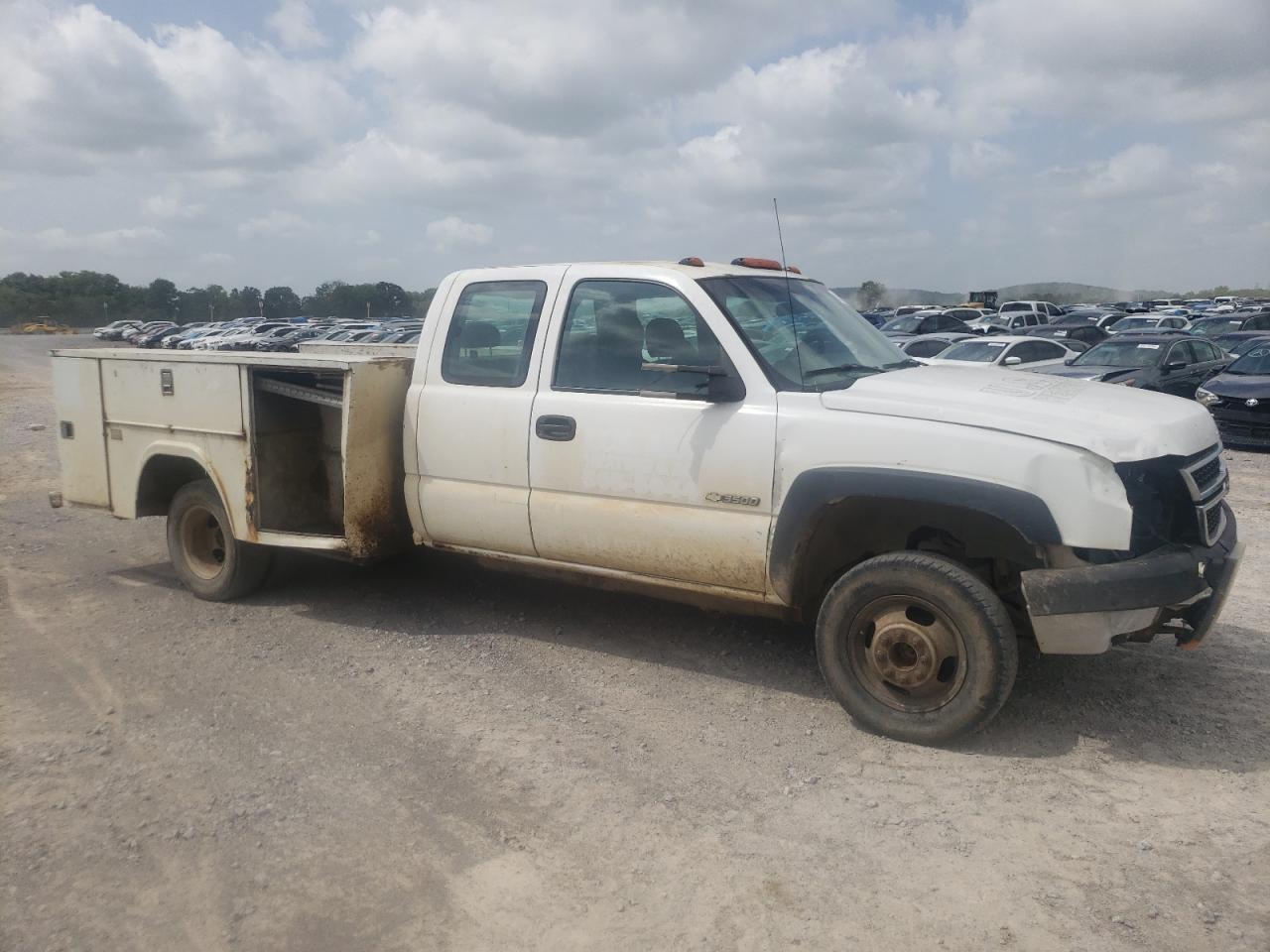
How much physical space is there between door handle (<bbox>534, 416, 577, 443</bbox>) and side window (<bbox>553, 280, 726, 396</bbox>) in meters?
0.17

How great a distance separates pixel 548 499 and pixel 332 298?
283 ft

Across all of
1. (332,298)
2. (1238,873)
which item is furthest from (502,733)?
(332,298)

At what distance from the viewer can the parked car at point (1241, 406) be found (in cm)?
1277

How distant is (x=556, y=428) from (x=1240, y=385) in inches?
469

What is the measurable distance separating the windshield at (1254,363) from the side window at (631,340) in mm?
12177

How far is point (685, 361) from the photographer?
469 centimetres

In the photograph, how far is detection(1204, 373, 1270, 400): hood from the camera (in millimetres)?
12938

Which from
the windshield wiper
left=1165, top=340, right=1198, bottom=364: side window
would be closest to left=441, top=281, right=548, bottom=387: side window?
the windshield wiper

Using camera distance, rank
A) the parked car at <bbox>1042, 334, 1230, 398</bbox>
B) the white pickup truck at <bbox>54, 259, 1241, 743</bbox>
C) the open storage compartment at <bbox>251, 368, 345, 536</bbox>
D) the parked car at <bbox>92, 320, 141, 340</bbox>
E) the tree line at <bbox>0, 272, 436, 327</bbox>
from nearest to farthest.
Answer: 1. the white pickup truck at <bbox>54, 259, 1241, 743</bbox>
2. the open storage compartment at <bbox>251, 368, 345, 536</bbox>
3. the parked car at <bbox>1042, 334, 1230, 398</bbox>
4. the parked car at <bbox>92, 320, 141, 340</bbox>
5. the tree line at <bbox>0, 272, 436, 327</bbox>

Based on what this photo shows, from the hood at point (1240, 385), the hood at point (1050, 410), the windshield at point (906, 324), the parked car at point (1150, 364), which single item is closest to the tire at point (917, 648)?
the hood at point (1050, 410)

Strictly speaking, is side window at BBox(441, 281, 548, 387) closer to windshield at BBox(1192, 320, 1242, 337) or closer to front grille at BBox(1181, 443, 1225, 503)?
front grille at BBox(1181, 443, 1225, 503)

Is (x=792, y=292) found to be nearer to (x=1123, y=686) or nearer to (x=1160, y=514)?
(x=1160, y=514)

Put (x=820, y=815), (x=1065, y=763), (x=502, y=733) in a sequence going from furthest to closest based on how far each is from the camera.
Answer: (x=502, y=733) → (x=1065, y=763) → (x=820, y=815)

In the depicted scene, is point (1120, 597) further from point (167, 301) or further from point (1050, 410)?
point (167, 301)
